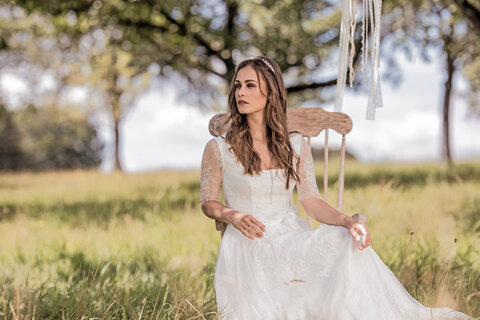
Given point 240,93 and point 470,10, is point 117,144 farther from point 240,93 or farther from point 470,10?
point 240,93

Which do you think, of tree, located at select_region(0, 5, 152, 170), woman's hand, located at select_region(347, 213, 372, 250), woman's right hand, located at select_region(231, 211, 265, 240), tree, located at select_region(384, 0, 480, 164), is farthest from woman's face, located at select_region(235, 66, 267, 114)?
tree, located at select_region(0, 5, 152, 170)

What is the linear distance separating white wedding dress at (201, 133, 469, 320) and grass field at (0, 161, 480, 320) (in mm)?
299

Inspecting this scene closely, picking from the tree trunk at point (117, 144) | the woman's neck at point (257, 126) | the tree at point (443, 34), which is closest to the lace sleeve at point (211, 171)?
the woman's neck at point (257, 126)

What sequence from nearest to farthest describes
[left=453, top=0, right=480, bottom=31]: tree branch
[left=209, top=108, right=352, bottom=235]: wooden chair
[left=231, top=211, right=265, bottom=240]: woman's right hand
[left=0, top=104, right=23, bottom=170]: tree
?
1. [left=231, top=211, right=265, bottom=240]: woman's right hand
2. [left=209, top=108, right=352, bottom=235]: wooden chair
3. [left=453, top=0, right=480, bottom=31]: tree branch
4. [left=0, top=104, right=23, bottom=170]: tree

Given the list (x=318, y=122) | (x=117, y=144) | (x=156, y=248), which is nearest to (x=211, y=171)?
(x=318, y=122)

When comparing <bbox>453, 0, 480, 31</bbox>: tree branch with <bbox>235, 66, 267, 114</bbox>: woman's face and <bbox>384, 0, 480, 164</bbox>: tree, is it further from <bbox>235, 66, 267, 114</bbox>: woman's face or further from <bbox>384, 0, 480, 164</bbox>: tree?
<bbox>235, 66, 267, 114</bbox>: woman's face

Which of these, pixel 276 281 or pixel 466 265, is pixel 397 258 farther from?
pixel 276 281

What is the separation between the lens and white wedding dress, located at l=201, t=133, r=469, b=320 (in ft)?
7.79

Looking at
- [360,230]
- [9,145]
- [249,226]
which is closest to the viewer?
[360,230]

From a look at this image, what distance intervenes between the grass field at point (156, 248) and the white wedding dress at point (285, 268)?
11.8 inches

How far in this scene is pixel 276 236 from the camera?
258 centimetres

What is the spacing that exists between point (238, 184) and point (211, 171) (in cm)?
17

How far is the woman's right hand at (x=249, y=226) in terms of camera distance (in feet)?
7.86

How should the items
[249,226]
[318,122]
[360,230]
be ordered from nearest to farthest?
[360,230], [249,226], [318,122]
